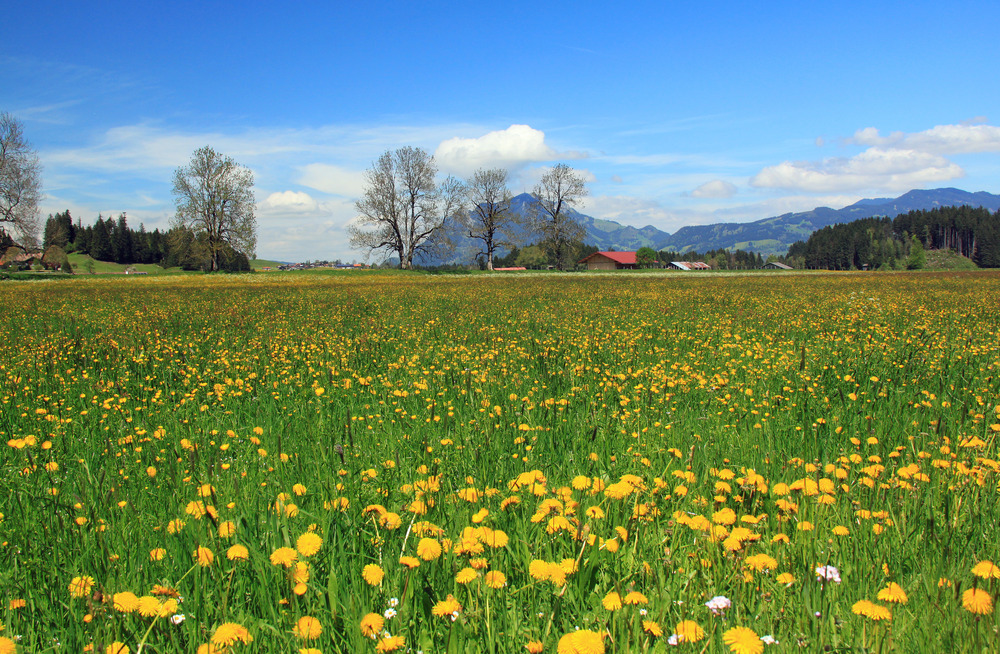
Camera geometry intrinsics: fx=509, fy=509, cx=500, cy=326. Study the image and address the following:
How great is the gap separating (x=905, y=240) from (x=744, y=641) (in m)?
185

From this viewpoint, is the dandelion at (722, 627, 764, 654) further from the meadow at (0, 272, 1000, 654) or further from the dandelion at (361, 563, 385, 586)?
the dandelion at (361, 563, 385, 586)

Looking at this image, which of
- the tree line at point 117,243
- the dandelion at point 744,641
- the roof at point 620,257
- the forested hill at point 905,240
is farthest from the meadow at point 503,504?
the roof at point 620,257

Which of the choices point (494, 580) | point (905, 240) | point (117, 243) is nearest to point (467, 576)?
point (494, 580)

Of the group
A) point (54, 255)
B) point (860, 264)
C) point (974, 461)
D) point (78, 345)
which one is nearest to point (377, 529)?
point (974, 461)

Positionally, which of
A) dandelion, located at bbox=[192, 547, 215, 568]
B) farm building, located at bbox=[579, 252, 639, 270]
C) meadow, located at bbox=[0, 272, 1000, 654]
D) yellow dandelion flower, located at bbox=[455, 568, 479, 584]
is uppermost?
farm building, located at bbox=[579, 252, 639, 270]

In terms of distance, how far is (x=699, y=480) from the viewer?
3.17 meters

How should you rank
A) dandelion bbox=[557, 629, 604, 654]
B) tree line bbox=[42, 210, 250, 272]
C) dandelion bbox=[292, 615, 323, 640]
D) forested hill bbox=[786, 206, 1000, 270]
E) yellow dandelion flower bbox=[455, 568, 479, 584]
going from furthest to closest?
1. forested hill bbox=[786, 206, 1000, 270]
2. tree line bbox=[42, 210, 250, 272]
3. yellow dandelion flower bbox=[455, 568, 479, 584]
4. dandelion bbox=[292, 615, 323, 640]
5. dandelion bbox=[557, 629, 604, 654]

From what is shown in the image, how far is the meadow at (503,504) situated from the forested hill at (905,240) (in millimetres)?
147069

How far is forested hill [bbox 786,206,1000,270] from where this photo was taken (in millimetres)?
125775

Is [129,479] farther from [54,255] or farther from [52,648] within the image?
[54,255]

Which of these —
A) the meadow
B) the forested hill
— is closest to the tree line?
the meadow

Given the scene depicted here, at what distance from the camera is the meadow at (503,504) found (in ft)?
5.79

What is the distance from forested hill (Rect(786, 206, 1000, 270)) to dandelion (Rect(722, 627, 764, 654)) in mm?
150333

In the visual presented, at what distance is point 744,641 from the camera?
1.49 metres
